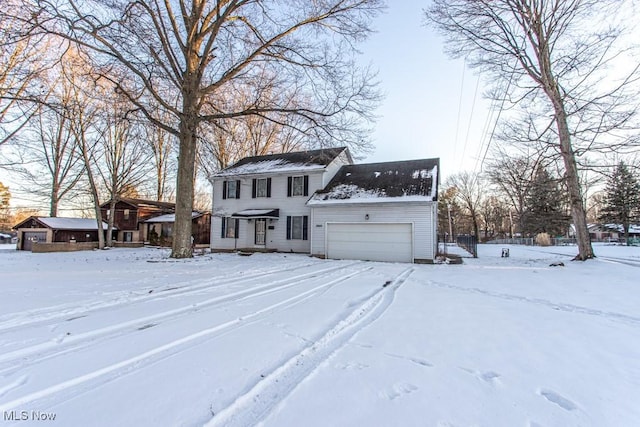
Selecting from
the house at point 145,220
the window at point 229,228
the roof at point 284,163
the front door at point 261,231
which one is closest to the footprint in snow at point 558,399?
the roof at point 284,163

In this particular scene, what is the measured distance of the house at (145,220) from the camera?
26297 millimetres

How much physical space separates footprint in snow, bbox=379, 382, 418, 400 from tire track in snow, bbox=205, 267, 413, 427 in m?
0.64

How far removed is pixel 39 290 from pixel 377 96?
1033 centimetres

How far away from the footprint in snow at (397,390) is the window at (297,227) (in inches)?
524

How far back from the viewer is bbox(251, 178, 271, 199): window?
16.9m

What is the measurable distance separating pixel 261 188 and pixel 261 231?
8.00 ft

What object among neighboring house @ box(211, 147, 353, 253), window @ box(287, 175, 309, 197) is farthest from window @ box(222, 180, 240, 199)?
window @ box(287, 175, 309, 197)

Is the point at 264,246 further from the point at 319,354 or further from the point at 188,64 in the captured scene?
the point at 319,354

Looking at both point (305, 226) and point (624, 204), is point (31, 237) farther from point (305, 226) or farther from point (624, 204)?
point (624, 204)

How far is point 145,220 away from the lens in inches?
1081

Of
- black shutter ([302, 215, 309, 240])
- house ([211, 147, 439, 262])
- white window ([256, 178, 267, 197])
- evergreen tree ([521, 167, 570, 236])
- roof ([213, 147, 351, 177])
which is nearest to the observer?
house ([211, 147, 439, 262])

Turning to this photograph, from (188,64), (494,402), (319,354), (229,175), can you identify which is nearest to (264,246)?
(229,175)

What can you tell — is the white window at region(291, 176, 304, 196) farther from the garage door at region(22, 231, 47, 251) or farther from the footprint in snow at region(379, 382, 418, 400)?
the garage door at region(22, 231, 47, 251)

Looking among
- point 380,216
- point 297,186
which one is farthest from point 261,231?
point 380,216
